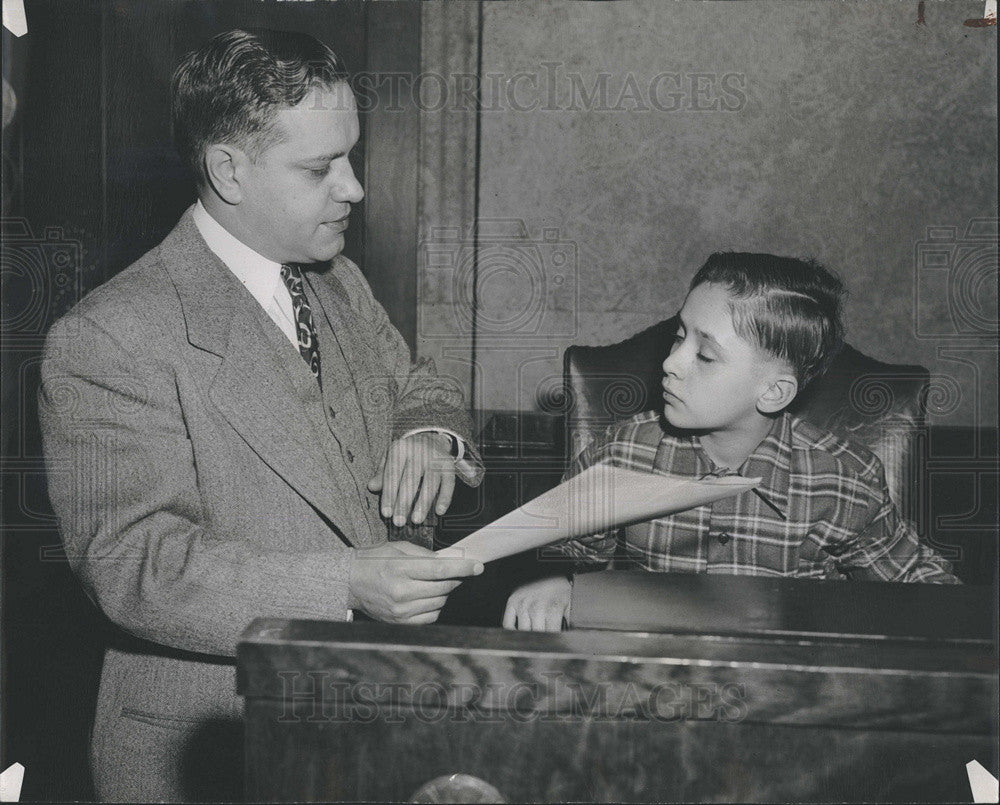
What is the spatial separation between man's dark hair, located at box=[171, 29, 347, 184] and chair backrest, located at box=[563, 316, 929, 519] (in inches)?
29.1

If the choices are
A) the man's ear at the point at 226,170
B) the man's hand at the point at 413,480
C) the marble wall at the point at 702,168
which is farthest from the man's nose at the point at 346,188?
the marble wall at the point at 702,168

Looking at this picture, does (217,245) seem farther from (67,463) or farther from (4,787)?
(4,787)

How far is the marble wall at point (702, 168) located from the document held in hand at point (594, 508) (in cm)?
121

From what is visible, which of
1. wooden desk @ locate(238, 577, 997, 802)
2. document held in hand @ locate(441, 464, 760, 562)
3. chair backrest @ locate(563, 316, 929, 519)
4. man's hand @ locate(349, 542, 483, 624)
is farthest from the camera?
chair backrest @ locate(563, 316, 929, 519)

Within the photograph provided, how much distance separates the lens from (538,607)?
41.7 inches

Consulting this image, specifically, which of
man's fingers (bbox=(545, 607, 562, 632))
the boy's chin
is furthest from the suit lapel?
the boy's chin

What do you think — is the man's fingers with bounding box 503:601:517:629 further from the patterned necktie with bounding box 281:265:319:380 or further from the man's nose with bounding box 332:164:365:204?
the man's nose with bounding box 332:164:365:204

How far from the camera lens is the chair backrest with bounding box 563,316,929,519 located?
1.54 m

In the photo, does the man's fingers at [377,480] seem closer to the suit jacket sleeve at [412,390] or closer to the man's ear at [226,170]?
the suit jacket sleeve at [412,390]

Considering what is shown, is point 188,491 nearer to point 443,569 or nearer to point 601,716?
point 443,569

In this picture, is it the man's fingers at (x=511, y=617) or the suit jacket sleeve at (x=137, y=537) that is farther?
the man's fingers at (x=511, y=617)

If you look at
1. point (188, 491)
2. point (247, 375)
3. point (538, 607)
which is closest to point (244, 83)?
point (247, 375)

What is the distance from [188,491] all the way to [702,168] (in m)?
1.31

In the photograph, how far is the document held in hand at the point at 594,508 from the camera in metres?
0.72
